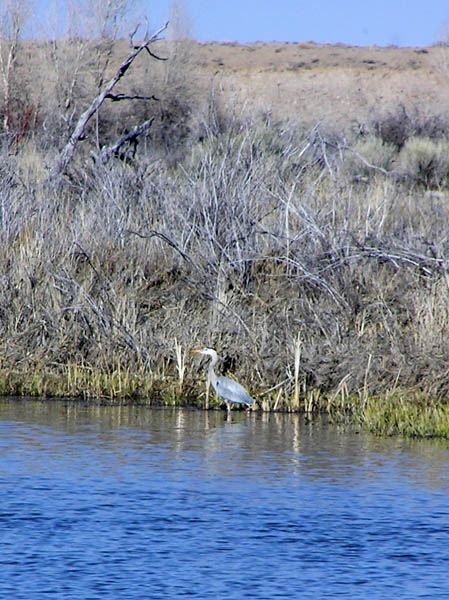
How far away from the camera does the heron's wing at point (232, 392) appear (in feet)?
43.7

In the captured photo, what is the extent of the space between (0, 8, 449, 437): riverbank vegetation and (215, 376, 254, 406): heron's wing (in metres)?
0.61

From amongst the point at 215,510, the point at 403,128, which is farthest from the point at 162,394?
the point at 403,128

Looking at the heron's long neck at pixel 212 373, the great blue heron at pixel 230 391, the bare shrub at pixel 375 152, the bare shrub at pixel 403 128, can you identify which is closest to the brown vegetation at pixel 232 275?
the heron's long neck at pixel 212 373

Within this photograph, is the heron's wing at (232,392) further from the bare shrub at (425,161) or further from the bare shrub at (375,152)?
the bare shrub at (425,161)

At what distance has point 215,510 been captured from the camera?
31.6 ft

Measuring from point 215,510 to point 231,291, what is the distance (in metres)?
5.81

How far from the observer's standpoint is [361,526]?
9.21 meters

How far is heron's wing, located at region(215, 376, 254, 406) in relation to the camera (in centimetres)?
1333

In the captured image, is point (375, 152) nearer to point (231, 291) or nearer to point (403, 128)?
point (403, 128)

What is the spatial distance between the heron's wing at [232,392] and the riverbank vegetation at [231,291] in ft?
1.99

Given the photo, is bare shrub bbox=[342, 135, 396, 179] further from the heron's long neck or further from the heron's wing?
the heron's wing

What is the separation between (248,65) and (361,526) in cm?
7374

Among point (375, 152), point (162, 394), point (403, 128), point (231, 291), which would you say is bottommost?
point (162, 394)

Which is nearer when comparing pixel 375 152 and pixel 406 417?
pixel 406 417
